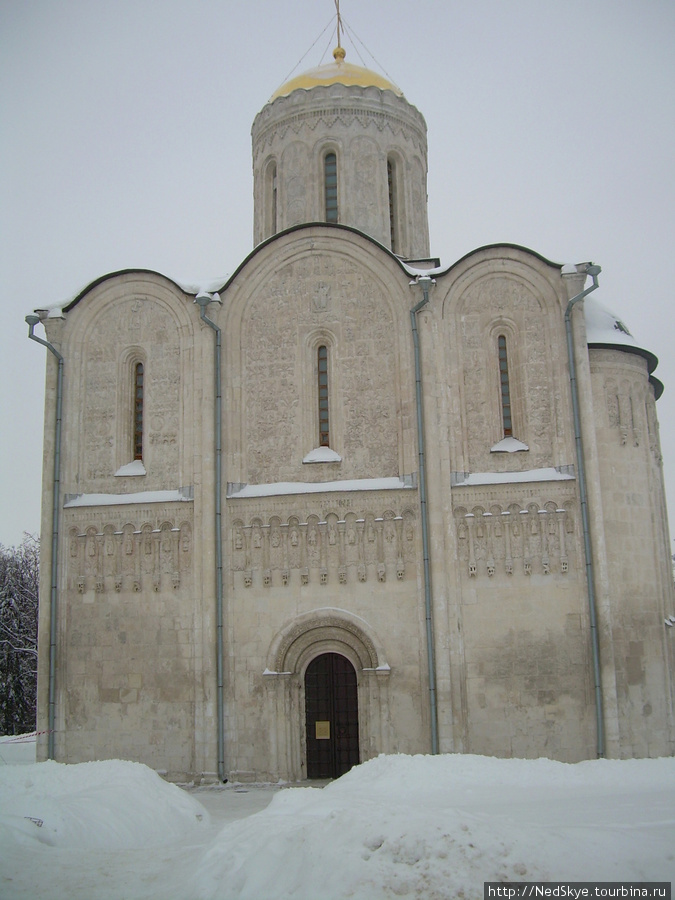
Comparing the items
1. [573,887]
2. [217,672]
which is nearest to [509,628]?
[217,672]

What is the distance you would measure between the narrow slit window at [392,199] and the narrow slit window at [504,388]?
4.03m

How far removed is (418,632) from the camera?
50.0ft

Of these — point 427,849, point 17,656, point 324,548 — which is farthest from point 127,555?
point 17,656

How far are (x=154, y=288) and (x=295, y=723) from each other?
7941mm

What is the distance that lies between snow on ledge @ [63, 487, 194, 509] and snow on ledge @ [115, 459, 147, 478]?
0.37 m

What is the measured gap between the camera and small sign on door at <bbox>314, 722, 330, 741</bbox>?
15.5 m

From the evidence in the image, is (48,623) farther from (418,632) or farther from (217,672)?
(418,632)

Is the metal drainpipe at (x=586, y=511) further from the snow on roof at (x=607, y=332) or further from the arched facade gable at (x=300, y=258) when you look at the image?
the arched facade gable at (x=300, y=258)

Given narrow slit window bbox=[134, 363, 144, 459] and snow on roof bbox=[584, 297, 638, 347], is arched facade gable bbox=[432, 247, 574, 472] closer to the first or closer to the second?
snow on roof bbox=[584, 297, 638, 347]

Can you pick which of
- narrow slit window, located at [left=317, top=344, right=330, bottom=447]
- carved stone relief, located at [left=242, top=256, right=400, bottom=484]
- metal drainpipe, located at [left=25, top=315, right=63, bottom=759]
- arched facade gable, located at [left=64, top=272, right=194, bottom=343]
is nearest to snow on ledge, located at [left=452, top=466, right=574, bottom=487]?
carved stone relief, located at [left=242, top=256, right=400, bottom=484]

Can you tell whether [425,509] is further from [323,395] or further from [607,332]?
[607,332]

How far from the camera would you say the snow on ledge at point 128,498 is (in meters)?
16.2

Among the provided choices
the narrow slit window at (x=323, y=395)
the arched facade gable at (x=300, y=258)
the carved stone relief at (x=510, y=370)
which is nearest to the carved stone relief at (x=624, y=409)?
the carved stone relief at (x=510, y=370)

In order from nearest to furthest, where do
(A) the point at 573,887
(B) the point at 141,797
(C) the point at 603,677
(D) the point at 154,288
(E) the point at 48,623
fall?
1. (A) the point at 573,887
2. (B) the point at 141,797
3. (C) the point at 603,677
4. (E) the point at 48,623
5. (D) the point at 154,288
